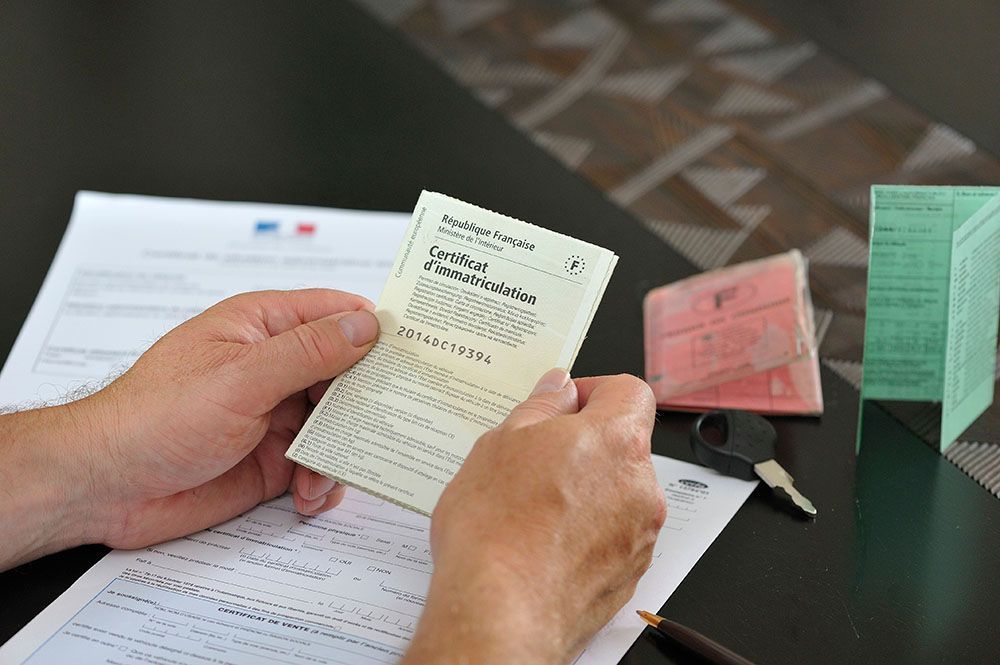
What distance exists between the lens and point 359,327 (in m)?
0.99

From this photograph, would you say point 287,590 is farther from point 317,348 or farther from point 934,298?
point 934,298

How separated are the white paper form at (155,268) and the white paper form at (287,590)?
32 centimetres

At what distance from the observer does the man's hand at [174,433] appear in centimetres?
99

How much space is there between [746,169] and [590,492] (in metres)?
1.37

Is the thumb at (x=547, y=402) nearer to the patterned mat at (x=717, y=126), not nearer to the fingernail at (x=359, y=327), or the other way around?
the fingernail at (x=359, y=327)

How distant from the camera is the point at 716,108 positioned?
2514 millimetres

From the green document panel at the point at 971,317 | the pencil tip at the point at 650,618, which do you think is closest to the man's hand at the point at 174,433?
the pencil tip at the point at 650,618

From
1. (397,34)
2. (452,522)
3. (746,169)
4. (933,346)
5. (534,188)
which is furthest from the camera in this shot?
(746,169)

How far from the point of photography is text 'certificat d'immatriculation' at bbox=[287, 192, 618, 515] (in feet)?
3.11

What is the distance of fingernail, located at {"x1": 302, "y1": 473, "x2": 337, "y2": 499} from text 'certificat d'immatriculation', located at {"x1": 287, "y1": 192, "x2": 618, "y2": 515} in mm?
74

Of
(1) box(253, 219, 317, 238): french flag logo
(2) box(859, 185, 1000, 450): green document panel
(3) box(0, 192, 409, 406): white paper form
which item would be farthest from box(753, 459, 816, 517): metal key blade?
(1) box(253, 219, 317, 238): french flag logo

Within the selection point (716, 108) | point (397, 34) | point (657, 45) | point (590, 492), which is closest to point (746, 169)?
point (716, 108)

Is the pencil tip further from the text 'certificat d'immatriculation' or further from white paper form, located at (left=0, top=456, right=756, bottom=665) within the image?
the text 'certificat d'immatriculation'

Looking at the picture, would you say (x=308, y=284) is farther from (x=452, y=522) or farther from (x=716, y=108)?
(x=716, y=108)
